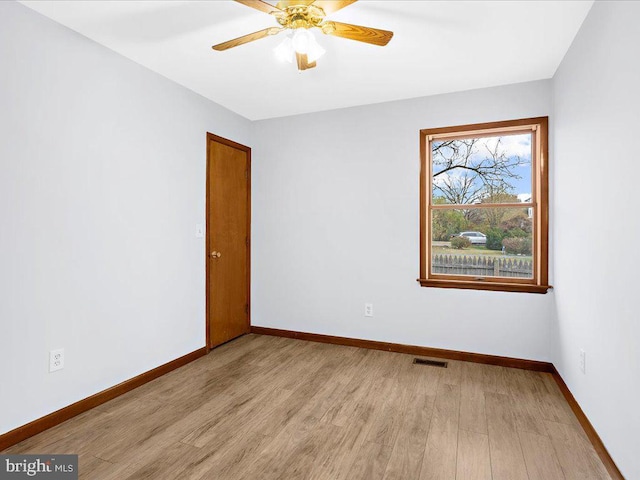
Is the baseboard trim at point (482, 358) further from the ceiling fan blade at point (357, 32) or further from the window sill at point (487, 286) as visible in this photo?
the ceiling fan blade at point (357, 32)

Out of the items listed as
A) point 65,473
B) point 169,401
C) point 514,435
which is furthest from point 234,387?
point 514,435

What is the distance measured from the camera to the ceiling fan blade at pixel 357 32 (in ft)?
6.11

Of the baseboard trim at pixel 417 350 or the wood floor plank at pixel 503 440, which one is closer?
the wood floor plank at pixel 503 440

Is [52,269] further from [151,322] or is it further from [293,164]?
[293,164]

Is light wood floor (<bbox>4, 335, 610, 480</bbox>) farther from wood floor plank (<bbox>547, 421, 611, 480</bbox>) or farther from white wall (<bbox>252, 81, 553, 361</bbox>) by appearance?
white wall (<bbox>252, 81, 553, 361</bbox>)

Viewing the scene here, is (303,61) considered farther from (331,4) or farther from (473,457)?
(473,457)

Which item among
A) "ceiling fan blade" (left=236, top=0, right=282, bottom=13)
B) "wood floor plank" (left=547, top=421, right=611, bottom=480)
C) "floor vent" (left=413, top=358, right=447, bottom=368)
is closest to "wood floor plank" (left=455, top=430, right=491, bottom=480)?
"wood floor plank" (left=547, top=421, right=611, bottom=480)

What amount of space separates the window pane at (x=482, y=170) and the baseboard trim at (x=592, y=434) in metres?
1.58

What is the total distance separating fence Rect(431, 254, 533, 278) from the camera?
10.4ft

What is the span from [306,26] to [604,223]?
6.29 feet

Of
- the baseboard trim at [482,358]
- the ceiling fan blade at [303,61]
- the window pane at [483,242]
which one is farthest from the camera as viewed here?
the window pane at [483,242]

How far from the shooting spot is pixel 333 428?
2.19 meters

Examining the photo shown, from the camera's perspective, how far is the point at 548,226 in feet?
9.89

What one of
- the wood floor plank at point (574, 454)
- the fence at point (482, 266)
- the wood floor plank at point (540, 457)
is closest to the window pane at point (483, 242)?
the fence at point (482, 266)
